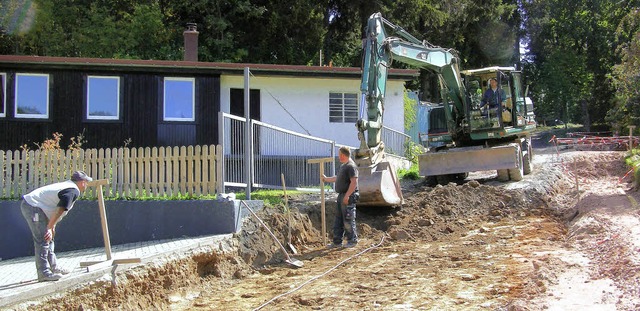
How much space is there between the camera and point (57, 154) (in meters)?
12.1

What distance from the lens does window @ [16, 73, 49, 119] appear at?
18000 mm

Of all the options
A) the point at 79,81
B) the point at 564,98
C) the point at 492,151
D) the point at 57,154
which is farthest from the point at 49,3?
the point at 564,98

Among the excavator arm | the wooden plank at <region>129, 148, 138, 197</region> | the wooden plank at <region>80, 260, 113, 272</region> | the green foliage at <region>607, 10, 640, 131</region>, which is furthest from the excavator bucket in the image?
the green foliage at <region>607, 10, 640, 131</region>

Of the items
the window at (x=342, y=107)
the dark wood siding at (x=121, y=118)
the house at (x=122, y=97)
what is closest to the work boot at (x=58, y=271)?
the house at (x=122, y=97)

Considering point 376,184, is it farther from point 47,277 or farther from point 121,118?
point 121,118

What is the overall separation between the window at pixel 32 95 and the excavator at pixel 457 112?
10.4m

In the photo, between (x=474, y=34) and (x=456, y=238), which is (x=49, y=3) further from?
(x=456, y=238)

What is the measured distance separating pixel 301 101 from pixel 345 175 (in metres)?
8.97

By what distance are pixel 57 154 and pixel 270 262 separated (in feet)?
16.3

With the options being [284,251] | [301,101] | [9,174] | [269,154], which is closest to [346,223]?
[284,251]

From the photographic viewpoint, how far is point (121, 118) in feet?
60.0

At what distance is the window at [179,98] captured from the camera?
18594 millimetres

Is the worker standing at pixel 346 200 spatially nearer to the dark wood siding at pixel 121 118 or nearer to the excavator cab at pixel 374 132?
the excavator cab at pixel 374 132

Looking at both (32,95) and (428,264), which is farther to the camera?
(32,95)
